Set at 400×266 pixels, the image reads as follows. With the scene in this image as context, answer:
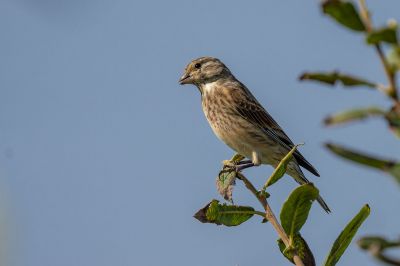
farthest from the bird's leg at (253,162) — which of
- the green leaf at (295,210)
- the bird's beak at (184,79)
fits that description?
the green leaf at (295,210)

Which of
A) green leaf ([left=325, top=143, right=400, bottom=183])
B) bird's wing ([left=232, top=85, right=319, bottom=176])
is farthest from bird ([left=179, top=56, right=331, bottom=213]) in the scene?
green leaf ([left=325, top=143, right=400, bottom=183])

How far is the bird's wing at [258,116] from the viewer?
28.2 ft

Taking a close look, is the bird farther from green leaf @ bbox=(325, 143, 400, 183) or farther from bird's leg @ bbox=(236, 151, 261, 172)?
green leaf @ bbox=(325, 143, 400, 183)

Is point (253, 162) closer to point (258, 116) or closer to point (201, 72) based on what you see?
point (258, 116)

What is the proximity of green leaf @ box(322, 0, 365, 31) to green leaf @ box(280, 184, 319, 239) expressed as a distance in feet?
3.18

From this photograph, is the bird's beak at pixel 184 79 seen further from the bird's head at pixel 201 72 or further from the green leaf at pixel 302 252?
the green leaf at pixel 302 252

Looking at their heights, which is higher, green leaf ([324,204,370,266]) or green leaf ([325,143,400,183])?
green leaf ([325,143,400,183])

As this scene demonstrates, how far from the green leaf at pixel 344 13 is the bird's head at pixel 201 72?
304 inches

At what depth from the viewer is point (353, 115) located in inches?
47.4

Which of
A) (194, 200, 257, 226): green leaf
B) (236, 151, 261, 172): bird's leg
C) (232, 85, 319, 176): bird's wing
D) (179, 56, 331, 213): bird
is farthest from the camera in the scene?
(232, 85, 319, 176): bird's wing

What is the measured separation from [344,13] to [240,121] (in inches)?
288

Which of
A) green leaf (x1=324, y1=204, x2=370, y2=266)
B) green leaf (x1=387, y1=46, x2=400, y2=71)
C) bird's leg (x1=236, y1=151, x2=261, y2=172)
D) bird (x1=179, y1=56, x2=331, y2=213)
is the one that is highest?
bird (x1=179, y1=56, x2=331, y2=213)

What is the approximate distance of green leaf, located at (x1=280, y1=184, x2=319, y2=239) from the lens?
7.27ft


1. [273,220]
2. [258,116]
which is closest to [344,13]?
[273,220]
